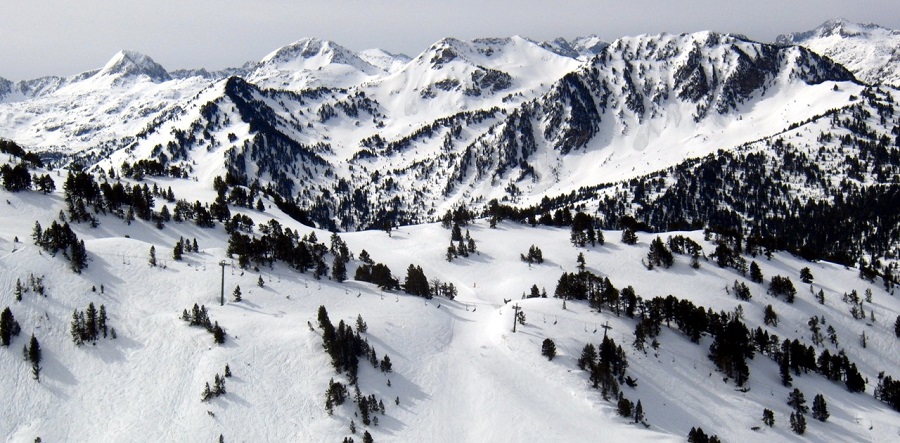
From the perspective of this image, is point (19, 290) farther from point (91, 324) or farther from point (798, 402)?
point (798, 402)

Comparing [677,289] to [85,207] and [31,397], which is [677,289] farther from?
[85,207]

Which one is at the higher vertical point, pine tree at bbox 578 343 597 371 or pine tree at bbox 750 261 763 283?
pine tree at bbox 750 261 763 283

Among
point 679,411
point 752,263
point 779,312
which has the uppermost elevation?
point 752,263

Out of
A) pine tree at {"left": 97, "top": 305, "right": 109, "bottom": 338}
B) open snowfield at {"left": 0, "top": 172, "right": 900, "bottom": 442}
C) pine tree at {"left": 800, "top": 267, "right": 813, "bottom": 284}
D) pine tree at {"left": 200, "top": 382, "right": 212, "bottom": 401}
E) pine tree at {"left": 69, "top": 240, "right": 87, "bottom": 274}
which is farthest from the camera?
pine tree at {"left": 800, "top": 267, "right": 813, "bottom": 284}

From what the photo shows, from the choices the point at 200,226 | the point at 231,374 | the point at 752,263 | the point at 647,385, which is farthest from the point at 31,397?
the point at 752,263

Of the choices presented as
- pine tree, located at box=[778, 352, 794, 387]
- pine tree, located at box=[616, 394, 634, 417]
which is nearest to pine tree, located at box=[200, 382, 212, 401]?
pine tree, located at box=[616, 394, 634, 417]

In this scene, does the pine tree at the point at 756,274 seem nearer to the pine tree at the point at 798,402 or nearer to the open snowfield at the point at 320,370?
the open snowfield at the point at 320,370

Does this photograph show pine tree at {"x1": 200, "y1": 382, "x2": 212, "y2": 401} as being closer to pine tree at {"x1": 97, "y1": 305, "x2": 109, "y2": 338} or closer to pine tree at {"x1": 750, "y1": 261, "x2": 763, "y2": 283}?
pine tree at {"x1": 97, "y1": 305, "x2": 109, "y2": 338}

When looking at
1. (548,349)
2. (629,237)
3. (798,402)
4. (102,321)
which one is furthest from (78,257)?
(629,237)
